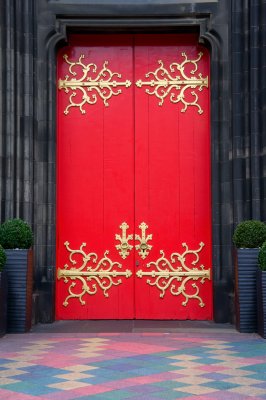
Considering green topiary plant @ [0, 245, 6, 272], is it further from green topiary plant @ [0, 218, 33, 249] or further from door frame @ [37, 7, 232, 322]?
door frame @ [37, 7, 232, 322]

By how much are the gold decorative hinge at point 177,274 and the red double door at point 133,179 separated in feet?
0.04

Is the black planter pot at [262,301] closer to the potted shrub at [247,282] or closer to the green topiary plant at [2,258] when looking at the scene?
the potted shrub at [247,282]

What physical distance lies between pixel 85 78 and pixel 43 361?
4.02 metres

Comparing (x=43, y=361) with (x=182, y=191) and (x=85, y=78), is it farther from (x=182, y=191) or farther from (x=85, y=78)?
(x=85, y=78)

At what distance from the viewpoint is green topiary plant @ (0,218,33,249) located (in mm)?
7141

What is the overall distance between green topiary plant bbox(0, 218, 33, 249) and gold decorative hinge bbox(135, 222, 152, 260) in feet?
4.89

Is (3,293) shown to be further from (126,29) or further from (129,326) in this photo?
(126,29)

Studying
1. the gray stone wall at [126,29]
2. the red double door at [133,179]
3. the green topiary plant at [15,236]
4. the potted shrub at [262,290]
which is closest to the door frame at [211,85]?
the gray stone wall at [126,29]

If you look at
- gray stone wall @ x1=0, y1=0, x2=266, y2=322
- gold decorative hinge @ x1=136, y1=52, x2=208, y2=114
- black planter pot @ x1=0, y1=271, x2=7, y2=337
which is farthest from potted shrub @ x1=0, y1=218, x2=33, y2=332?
gold decorative hinge @ x1=136, y1=52, x2=208, y2=114

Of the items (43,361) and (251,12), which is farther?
(251,12)

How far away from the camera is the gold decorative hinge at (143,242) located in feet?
27.0

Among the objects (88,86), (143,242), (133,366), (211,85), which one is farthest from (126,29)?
(133,366)

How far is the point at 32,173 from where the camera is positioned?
26.2 feet

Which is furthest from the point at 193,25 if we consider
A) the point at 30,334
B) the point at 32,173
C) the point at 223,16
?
the point at 30,334
